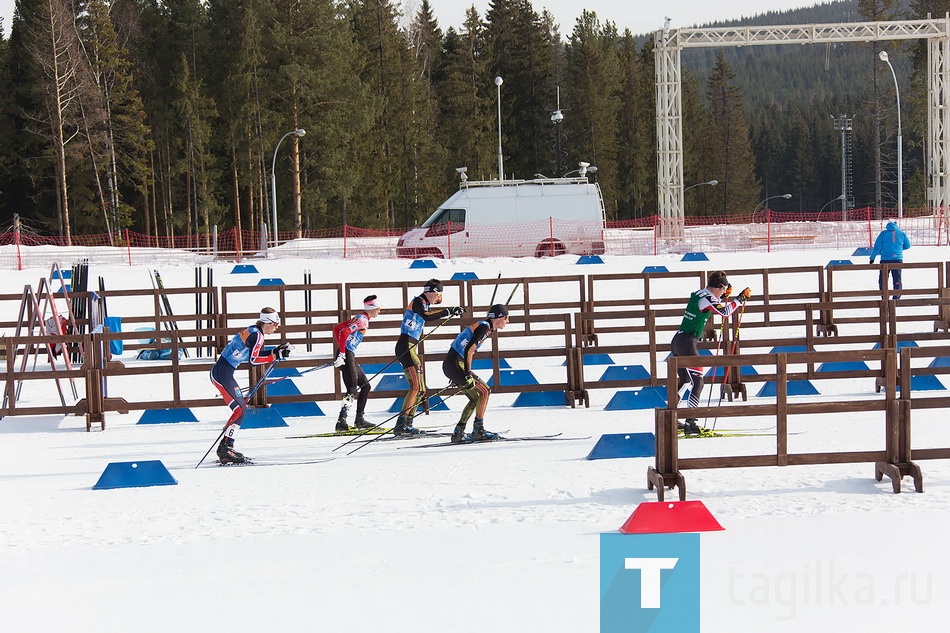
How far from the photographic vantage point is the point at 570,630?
569cm

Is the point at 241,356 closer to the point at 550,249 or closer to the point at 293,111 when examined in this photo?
the point at 550,249

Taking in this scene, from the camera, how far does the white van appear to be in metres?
32.4

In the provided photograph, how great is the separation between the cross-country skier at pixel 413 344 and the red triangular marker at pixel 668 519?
493 cm

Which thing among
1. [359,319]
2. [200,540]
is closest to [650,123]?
[359,319]

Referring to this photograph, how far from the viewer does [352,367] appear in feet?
42.4

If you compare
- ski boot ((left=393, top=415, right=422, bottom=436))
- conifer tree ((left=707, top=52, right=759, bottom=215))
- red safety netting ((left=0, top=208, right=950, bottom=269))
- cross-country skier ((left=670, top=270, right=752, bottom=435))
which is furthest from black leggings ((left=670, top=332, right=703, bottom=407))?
conifer tree ((left=707, top=52, right=759, bottom=215))

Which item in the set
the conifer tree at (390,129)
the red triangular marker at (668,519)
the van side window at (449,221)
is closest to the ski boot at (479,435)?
the red triangular marker at (668,519)

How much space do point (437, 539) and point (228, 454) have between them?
383 cm

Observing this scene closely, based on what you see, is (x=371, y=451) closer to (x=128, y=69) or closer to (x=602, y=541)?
(x=602, y=541)

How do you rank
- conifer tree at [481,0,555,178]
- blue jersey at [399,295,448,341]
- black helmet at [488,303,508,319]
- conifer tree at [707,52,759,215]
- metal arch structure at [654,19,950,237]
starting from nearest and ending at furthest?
black helmet at [488,303,508,319] < blue jersey at [399,295,448,341] < metal arch structure at [654,19,950,237] < conifer tree at [481,0,555,178] < conifer tree at [707,52,759,215]

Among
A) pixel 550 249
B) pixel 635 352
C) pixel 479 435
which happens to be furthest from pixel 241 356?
pixel 550 249

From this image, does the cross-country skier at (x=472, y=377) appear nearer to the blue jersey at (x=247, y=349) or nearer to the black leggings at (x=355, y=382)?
the black leggings at (x=355, y=382)

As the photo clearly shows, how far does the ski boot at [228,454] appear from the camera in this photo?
1079 cm

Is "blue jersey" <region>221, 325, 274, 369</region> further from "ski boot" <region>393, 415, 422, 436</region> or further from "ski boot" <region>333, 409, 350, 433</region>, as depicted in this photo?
"ski boot" <region>393, 415, 422, 436</region>
